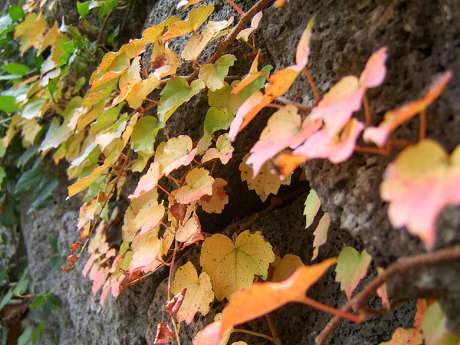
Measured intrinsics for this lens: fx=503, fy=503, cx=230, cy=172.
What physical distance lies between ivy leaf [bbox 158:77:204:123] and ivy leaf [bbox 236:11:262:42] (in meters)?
0.11

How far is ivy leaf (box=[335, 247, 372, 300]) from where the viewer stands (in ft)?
2.02

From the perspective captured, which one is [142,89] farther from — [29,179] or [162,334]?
[29,179]

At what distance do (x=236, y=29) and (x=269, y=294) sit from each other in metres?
0.56

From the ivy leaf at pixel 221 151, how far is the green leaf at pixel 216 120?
2cm

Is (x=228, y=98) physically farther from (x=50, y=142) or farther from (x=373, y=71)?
(x=50, y=142)

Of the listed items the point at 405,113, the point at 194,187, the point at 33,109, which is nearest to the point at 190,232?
the point at 194,187

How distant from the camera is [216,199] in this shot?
938mm

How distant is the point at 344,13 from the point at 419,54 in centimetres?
13

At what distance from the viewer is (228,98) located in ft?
2.93

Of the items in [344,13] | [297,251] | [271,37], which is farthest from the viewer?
[297,251]

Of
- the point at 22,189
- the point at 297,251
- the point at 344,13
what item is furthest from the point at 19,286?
the point at 344,13

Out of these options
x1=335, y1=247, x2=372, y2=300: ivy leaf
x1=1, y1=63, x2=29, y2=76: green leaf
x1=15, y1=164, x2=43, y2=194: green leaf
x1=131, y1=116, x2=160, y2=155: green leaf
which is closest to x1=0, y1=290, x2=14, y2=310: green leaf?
x1=15, y1=164, x2=43, y2=194: green leaf

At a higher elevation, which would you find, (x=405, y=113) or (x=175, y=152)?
(x=405, y=113)

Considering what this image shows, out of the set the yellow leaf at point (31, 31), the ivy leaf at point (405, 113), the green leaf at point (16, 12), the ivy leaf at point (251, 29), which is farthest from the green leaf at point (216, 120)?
the green leaf at point (16, 12)
